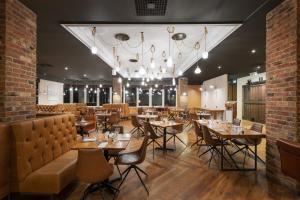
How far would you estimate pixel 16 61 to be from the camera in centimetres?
312

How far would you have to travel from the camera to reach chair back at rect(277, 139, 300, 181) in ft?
7.98

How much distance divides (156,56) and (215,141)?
549 centimetres

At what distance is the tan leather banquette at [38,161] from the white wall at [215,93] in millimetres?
10214

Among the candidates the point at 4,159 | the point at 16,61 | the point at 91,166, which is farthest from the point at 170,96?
the point at 4,159

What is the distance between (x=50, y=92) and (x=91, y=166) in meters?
12.9

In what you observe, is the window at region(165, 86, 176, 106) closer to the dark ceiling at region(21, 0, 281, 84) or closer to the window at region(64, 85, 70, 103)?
the window at region(64, 85, 70, 103)

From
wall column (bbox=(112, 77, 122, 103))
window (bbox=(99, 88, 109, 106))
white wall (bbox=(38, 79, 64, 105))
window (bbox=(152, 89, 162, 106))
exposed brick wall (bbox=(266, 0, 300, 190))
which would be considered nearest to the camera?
exposed brick wall (bbox=(266, 0, 300, 190))

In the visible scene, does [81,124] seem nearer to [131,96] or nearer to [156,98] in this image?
[131,96]

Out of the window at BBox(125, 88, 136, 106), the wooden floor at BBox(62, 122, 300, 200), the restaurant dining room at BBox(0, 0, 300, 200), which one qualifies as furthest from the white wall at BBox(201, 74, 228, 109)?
the wooden floor at BBox(62, 122, 300, 200)

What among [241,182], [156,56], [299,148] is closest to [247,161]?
[241,182]

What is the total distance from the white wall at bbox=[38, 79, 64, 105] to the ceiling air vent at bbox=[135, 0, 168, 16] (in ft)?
36.9

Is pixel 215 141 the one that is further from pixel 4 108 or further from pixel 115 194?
pixel 4 108

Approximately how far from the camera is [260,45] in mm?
5555

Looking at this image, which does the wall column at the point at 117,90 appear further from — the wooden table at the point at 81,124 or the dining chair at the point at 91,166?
the dining chair at the point at 91,166
